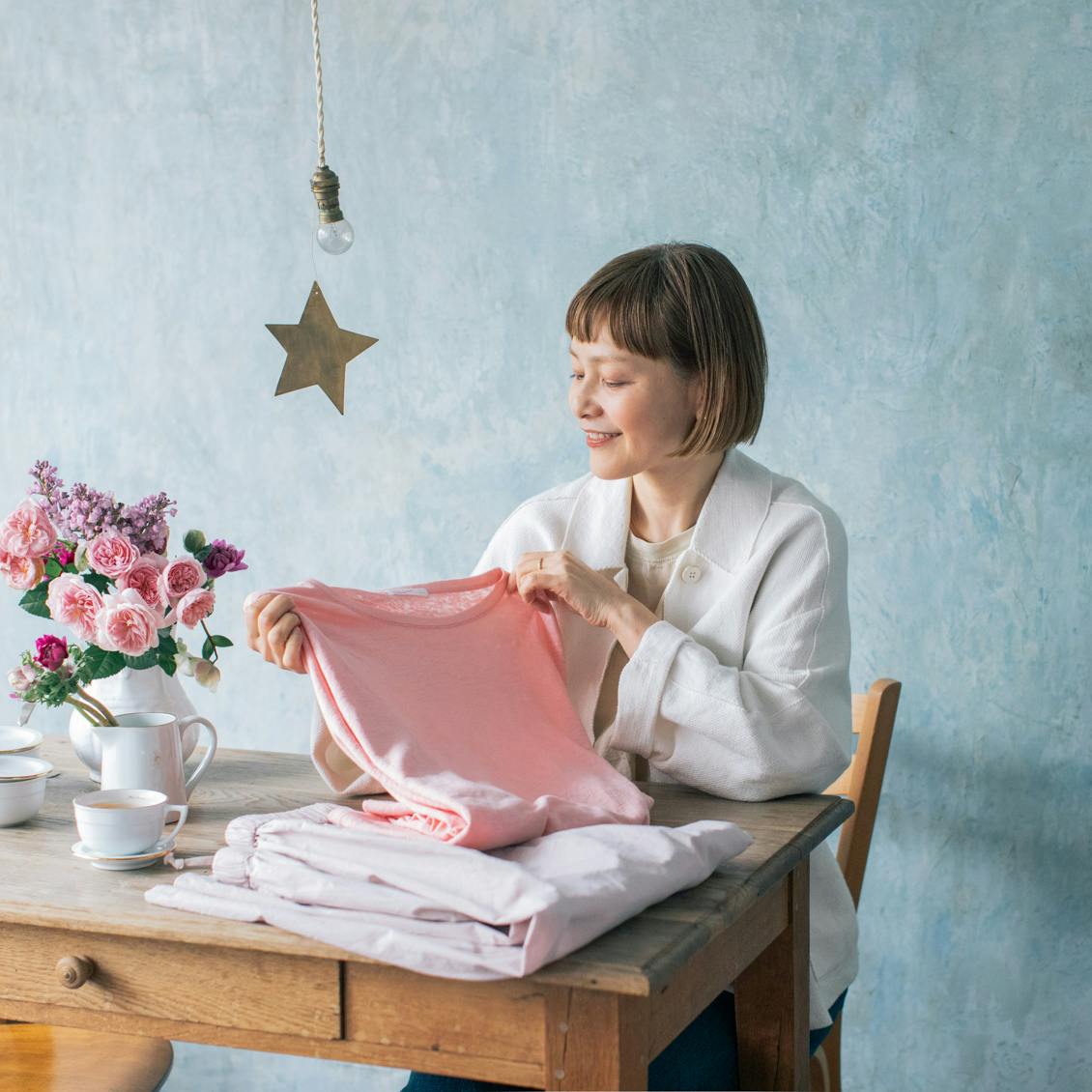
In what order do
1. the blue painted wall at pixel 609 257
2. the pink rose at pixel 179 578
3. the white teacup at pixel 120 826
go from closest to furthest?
1. the white teacup at pixel 120 826
2. the pink rose at pixel 179 578
3. the blue painted wall at pixel 609 257

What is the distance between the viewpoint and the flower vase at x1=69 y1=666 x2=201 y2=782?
5.49 ft

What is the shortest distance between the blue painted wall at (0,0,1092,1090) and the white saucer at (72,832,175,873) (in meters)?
1.24

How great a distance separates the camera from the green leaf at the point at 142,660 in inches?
64.3

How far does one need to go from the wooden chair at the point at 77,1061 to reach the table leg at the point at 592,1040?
2.85 feet

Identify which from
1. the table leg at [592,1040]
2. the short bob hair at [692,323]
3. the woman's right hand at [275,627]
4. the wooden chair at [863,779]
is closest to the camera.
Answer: the table leg at [592,1040]

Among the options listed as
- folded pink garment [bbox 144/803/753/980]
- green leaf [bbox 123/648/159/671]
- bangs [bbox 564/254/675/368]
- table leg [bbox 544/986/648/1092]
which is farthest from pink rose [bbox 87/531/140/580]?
table leg [bbox 544/986/648/1092]

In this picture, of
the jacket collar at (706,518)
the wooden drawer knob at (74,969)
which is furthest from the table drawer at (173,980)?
the jacket collar at (706,518)

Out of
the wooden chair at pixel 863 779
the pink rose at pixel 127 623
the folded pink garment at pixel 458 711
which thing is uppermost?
the pink rose at pixel 127 623

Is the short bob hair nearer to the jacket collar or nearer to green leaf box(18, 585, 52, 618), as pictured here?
the jacket collar

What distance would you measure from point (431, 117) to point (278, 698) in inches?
45.7

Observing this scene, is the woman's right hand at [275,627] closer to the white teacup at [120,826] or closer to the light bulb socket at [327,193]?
the white teacup at [120,826]

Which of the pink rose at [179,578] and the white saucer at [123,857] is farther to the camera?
the pink rose at [179,578]

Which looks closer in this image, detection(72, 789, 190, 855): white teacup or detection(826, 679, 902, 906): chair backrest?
detection(72, 789, 190, 855): white teacup

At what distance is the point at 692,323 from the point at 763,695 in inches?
18.4
